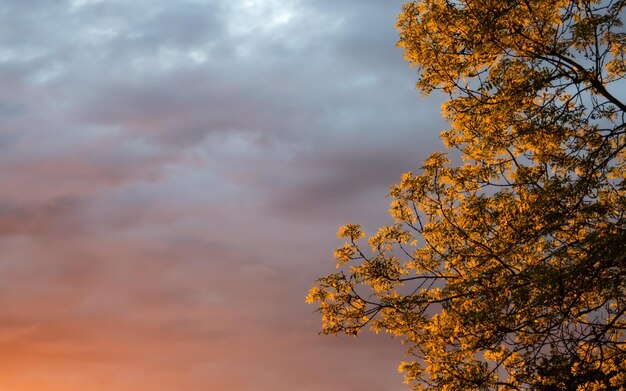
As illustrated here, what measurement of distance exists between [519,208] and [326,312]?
5095mm

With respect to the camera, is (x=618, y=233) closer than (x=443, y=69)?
Yes

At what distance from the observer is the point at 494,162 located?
742 inches

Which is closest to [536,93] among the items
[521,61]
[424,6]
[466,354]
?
[521,61]

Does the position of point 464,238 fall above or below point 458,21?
below

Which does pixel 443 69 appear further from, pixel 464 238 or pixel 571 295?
pixel 571 295

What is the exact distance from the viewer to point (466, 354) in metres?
17.4

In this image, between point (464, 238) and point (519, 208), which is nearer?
point (519, 208)

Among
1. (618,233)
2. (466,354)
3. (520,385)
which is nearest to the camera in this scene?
(618,233)

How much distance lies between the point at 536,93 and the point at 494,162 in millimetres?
2938

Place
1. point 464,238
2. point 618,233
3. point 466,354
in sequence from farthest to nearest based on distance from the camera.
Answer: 1. point 464,238
2. point 466,354
3. point 618,233

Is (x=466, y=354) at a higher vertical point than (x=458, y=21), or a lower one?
lower

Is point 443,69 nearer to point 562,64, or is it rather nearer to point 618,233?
point 562,64

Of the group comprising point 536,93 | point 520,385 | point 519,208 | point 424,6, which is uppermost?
point 424,6

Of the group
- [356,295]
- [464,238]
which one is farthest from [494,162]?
[356,295]
